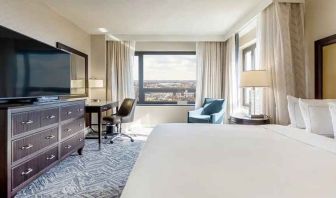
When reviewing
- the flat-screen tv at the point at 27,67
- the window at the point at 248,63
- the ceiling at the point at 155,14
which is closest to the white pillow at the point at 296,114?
the window at the point at 248,63

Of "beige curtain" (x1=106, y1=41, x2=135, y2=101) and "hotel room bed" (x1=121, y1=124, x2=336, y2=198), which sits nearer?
"hotel room bed" (x1=121, y1=124, x2=336, y2=198)

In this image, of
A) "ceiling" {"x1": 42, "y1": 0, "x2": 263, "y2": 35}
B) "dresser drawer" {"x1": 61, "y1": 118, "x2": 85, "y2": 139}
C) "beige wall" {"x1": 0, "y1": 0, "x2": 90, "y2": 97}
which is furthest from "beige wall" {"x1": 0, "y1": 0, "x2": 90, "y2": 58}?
"dresser drawer" {"x1": 61, "y1": 118, "x2": 85, "y2": 139}

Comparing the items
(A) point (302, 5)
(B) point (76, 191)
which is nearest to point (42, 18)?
(B) point (76, 191)

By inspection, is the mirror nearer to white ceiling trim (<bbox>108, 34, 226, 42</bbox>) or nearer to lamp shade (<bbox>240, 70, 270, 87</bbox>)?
white ceiling trim (<bbox>108, 34, 226, 42</bbox>)

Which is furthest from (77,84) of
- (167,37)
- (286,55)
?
(286,55)

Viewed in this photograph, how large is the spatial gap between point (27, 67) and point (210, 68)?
4632mm

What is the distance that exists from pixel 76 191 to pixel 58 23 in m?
3.11

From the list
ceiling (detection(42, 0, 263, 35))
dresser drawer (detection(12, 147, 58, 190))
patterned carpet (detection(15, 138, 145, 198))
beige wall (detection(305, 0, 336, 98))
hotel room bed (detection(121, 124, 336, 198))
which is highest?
ceiling (detection(42, 0, 263, 35))

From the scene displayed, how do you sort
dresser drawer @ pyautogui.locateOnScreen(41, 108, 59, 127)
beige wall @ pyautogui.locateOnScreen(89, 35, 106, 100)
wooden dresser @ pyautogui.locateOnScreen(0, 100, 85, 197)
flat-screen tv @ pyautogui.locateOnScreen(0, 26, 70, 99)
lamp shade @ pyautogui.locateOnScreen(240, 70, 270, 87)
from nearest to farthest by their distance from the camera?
wooden dresser @ pyautogui.locateOnScreen(0, 100, 85, 197)
flat-screen tv @ pyautogui.locateOnScreen(0, 26, 70, 99)
dresser drawer @ pyautogui.locateOnScreen(41, 108, 59, 127)
lamp shade @ pyautogui.locateOnScreen(240, 70, 270, 87)
beige wall @ pyautogui.locateOnScreen(89, 35, 106, 100)

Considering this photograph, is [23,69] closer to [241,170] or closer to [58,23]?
[58,23]

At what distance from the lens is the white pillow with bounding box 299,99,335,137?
7.74ft

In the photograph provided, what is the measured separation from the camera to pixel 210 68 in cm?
669

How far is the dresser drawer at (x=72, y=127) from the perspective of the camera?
137 inches

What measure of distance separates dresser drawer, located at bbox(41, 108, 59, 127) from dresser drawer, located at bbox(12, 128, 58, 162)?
0.10m
